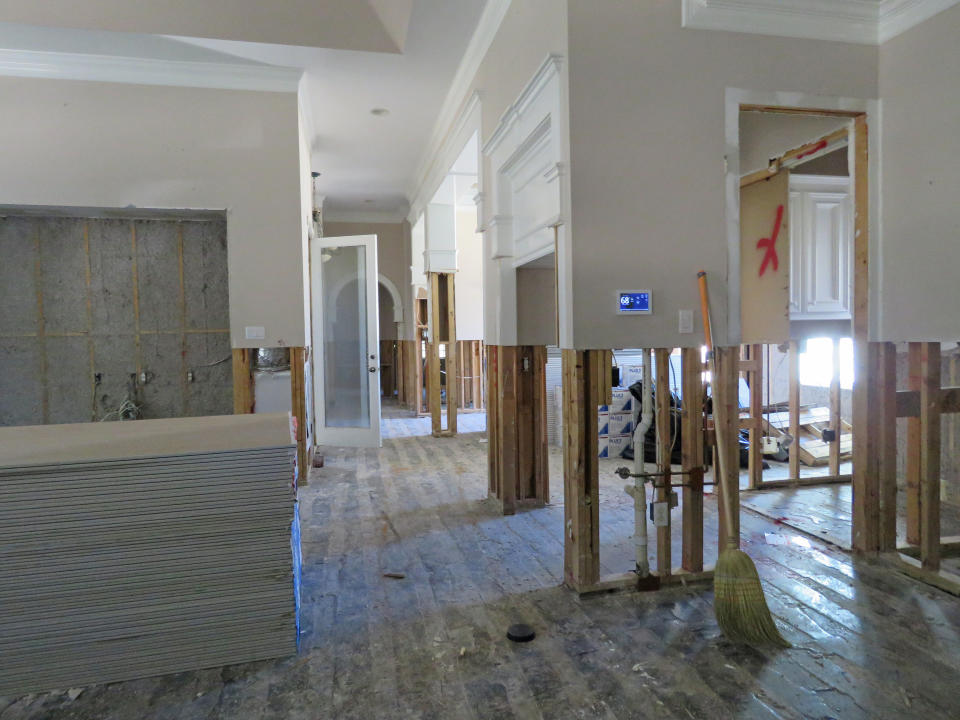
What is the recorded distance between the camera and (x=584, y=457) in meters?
2.69

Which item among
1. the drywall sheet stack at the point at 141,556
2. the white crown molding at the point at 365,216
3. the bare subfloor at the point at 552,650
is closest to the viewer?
the bare subfloor at the point at 552,650

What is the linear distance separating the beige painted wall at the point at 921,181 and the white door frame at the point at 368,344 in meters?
4.43

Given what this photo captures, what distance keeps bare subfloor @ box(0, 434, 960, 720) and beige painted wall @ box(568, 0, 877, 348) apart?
123 cm

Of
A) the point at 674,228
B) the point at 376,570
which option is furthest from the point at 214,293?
the point at 674,228

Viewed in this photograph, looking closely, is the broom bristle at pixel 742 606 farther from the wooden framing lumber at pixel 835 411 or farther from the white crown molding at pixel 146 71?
the white crown molding at pixel 146 71

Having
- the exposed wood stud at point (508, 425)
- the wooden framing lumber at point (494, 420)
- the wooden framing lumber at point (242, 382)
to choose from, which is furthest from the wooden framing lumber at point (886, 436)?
the wooden framing lumber at point (242, 382)

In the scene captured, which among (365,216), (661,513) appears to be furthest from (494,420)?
(365,216)

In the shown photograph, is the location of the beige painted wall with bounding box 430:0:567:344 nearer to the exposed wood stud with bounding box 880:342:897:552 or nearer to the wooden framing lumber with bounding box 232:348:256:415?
the wooden framing lumber with bounding box 232:348:256:415

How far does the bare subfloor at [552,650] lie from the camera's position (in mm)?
1905

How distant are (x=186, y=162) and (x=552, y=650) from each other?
427 centimetres

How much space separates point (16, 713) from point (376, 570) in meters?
1.50

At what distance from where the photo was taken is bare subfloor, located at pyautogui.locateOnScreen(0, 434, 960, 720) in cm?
191

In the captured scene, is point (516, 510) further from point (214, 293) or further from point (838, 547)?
point (214, 293)

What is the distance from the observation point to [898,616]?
2.45 meters
